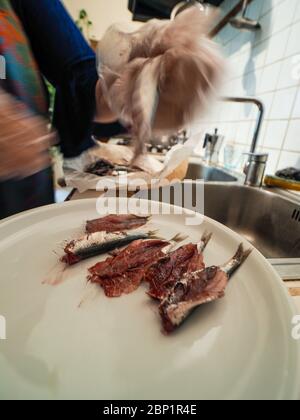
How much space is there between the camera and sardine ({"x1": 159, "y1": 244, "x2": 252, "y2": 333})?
0.93 ft

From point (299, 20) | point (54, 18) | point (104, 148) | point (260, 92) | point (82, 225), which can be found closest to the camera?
point (82, 225)

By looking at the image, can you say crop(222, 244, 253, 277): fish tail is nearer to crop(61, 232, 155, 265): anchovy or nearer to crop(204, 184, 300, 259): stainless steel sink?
crop(61, 232, 155, 265): anchovy

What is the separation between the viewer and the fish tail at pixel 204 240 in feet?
1.45

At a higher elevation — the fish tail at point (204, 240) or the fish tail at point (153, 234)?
the fish tail at point (204, 240)

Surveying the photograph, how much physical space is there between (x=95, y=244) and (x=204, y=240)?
0.76 ft

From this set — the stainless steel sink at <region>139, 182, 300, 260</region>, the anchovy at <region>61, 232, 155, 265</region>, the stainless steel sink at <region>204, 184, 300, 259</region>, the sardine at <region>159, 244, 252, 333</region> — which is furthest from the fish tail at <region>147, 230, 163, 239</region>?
the stainless steel sink at <region>204, 184, 300, 259</region>

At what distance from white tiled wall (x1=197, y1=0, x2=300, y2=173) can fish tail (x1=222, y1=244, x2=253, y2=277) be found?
673 millimetres

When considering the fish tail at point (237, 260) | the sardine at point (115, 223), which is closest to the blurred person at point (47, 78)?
the sardine at point (115, 223)

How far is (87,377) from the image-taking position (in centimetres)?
23

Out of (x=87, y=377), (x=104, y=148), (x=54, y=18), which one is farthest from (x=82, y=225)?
(x=54, y=18)

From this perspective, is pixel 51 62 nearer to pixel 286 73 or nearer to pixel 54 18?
pixel 54 18

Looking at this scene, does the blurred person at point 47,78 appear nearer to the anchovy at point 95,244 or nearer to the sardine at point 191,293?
the anchovy at point 95,244

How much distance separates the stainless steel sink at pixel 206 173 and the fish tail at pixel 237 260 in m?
0.80

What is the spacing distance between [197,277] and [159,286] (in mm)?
62
